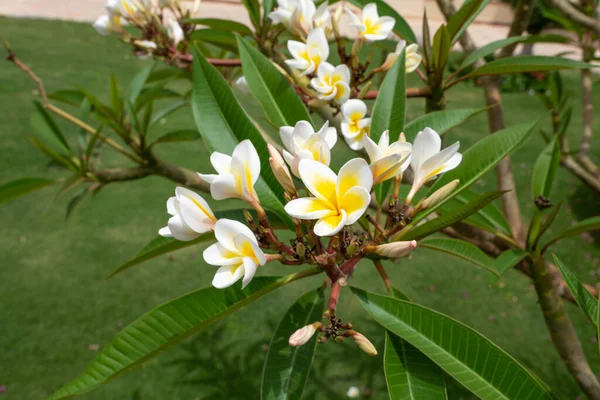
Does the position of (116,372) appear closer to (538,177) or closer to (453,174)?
(453,174)

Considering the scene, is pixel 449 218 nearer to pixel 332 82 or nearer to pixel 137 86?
pixel 332 82

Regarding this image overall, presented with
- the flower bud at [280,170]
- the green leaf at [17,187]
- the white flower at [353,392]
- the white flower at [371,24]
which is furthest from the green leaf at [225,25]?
the white flower at [353,392]

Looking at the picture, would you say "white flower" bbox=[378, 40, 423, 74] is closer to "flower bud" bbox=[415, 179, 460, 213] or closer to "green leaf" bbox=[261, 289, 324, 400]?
"flower bud" bbox=[415, 179, 460, 213]

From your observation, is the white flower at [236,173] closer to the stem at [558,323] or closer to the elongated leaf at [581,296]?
the elongated leaf at [581,296]

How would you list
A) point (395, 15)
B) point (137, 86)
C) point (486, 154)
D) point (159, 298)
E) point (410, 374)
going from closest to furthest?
point (410, 374), point (486, 154), point (395, 15), point (137, 86), point (159, 298)

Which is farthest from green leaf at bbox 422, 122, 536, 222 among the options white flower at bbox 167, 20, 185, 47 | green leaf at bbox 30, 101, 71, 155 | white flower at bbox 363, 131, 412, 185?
green leaf at bbox 30, 101, 71, 155

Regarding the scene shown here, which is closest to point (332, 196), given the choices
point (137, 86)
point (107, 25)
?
point (107, 25)
